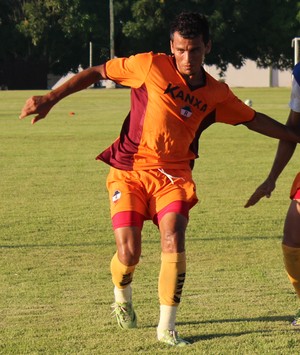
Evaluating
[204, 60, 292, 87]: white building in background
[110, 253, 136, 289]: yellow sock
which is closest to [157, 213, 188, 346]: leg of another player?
[110, 253, 136, 289]: yellow sock

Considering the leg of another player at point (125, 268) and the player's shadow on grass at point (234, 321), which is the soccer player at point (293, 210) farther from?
the leg of another player at point (125, 268)

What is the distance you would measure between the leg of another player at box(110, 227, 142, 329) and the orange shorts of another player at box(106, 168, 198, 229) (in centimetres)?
7

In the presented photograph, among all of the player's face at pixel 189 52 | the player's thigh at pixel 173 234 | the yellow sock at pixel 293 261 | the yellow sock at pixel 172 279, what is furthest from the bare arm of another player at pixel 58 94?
the yellow sock at pixel 293 261

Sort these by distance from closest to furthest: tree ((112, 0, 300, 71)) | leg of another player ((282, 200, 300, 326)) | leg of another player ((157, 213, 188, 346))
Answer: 1. leg of another player ((157, 213, 188, 346))
2. leg of another player ((282, 200, 300, 326))
3. tree ((112, 0, 300, 71))

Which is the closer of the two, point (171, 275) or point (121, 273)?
point (171, 275)

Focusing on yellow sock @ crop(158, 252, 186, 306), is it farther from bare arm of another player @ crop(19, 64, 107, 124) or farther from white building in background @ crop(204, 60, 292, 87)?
white building in background @ crop(204, 60, 292, 87)

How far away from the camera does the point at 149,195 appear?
6.43 metres

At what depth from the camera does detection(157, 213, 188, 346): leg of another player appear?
6.07 metres

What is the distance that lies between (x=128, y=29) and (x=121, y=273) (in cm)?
7054

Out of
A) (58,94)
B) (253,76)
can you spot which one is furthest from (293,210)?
(253,76)

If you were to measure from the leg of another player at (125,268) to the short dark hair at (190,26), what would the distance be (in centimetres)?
122

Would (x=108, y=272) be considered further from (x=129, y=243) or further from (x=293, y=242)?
(x=293, y=242)

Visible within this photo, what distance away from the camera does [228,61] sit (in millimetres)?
81000

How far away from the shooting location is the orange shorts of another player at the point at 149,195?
6.30m
